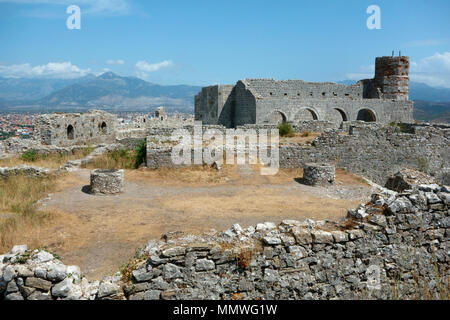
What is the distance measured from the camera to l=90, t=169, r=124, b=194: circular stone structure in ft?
35.0

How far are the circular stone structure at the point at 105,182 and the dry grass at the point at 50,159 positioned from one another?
385 centimetres

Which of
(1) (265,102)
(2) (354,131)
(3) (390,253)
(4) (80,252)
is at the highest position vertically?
(1) (265,102)

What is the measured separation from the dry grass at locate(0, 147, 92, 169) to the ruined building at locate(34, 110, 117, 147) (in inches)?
162

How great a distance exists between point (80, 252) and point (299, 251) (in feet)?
13.9

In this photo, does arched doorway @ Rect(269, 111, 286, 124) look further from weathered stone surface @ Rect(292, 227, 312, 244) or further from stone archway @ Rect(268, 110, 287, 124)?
weathered stone surface @ Rect(292, 227, 312, 244)

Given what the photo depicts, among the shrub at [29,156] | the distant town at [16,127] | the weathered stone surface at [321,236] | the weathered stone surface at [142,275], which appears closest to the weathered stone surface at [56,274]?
the weathered stone surface at [142,275]

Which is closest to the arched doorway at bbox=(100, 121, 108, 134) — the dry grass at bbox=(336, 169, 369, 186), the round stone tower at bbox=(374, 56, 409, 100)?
the dry grass at bbox=(336, 169, 369, 186)

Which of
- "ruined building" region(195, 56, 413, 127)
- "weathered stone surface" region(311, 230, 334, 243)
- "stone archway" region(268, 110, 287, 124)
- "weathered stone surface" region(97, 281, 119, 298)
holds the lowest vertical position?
"weathered stone surface" region(97, 281, 119, 298)

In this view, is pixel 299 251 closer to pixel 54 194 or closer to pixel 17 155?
pixel 54 194

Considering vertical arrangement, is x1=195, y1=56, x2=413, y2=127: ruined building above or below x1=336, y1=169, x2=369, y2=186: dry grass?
above

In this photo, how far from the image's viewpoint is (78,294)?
4.17m

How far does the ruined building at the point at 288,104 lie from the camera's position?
83.9 ft

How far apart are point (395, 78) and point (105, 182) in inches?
1171
